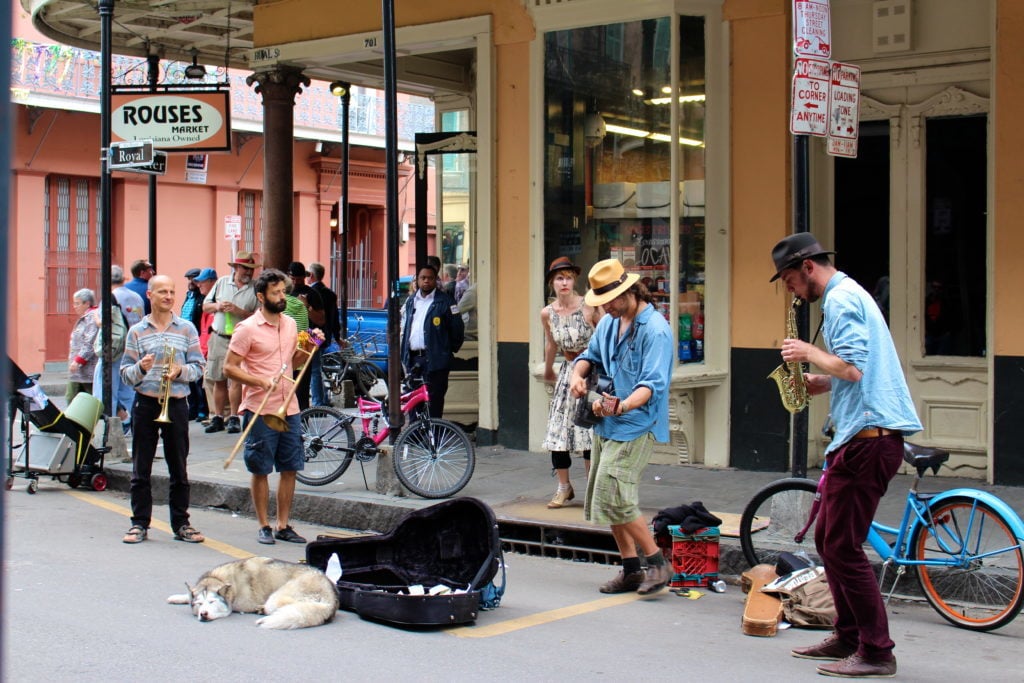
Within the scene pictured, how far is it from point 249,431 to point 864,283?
545 cm

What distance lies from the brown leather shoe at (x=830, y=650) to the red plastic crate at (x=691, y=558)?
62.4 inches

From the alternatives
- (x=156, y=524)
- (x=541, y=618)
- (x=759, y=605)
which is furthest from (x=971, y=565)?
(x=156, y=524)

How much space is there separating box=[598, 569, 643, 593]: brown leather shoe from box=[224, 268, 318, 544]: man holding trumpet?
253cm

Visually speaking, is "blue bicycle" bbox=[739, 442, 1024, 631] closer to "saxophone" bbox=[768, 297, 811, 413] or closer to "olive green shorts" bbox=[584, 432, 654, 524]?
"saxophone" bbox=[768, 297, 811, 413]

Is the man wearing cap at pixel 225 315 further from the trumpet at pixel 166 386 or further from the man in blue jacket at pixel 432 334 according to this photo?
the trumpet at pixel 166 386

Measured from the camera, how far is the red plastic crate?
7.12 metres

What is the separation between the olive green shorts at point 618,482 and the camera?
6.70 m

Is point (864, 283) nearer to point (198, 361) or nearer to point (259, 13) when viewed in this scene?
point (198, 361)

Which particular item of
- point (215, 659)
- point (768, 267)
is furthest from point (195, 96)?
point (215, 659)

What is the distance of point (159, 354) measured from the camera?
8.30 meters

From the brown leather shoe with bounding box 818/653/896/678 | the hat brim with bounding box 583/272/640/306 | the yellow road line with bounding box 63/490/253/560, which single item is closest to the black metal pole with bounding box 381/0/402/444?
the yellow road line with bounding box 63/490/253/560

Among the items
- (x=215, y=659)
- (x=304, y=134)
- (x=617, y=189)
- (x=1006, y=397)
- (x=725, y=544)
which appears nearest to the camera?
(x=215, y=659)

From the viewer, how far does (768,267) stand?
10039 mm

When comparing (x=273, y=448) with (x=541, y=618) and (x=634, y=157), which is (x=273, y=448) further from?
(x=634, y=157)
